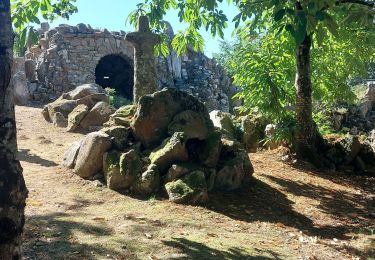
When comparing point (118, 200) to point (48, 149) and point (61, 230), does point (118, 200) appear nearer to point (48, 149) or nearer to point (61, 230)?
point (61, 230)

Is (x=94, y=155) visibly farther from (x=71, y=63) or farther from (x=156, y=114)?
(x=71, y=63)

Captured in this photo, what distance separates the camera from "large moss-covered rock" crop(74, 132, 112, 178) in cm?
764

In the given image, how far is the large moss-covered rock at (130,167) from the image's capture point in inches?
286

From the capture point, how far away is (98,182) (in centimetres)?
747

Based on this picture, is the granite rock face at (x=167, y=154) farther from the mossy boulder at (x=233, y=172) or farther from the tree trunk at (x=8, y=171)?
the tree trunk at (x=8, y=171)

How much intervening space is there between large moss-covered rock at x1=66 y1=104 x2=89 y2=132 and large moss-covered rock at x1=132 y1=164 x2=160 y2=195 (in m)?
7.15

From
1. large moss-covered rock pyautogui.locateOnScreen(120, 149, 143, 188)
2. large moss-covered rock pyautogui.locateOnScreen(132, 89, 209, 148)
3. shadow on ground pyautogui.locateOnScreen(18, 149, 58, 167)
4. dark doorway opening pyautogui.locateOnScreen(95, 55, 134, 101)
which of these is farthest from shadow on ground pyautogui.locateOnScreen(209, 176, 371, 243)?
dark doorway opening pyautogui.locateOnScreen(95, 55, 134, 101)

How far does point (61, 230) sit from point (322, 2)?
421 cm

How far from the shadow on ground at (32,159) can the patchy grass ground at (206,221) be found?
1.0 inches

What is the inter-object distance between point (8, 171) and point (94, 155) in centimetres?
454

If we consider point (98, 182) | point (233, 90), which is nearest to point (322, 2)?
point (98, 182)

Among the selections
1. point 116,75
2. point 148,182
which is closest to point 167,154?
point 148,182

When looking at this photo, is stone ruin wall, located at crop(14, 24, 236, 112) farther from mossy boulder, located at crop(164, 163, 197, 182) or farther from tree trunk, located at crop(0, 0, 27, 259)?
tree trunk, located at crop(0, 0, 27, 259)

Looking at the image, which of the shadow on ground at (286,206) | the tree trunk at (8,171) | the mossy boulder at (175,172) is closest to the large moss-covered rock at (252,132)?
the shadow on ground at (286,206)
